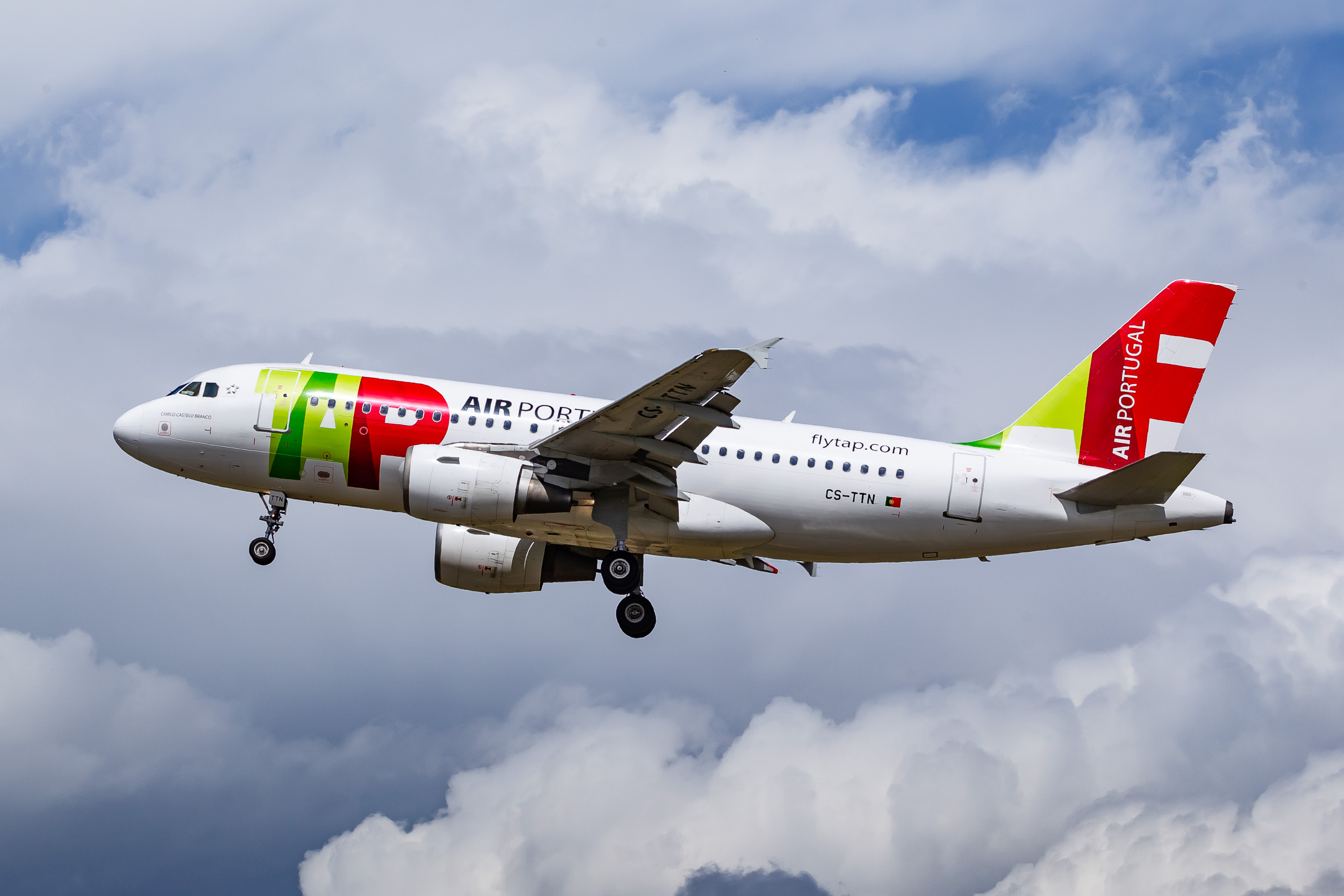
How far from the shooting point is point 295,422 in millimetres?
35031

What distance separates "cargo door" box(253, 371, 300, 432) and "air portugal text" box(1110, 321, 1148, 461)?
72.7 feet

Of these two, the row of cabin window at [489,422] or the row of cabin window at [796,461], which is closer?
the row of cabin window at [489,422]

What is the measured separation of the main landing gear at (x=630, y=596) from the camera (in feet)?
117

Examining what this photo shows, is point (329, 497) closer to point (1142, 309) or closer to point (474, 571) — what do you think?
point (474, 571)

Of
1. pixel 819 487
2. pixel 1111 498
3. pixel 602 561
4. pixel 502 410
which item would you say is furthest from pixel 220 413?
pixel 1111 498

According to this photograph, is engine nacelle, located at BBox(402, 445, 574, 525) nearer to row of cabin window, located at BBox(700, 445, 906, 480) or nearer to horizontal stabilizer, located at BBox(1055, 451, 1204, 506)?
row of cabin window, located at BBox(700, 445, 906, 480)

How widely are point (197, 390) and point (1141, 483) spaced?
24.8 metres

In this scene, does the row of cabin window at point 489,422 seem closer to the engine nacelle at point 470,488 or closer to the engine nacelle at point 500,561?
the engine nacelle at point 470,488

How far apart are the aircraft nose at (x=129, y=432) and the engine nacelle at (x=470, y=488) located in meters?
8.42

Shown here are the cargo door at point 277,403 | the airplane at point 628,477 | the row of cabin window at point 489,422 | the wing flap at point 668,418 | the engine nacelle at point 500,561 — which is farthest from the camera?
the engine nacelle at point 500,561

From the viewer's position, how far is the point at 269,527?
3638 centimetres

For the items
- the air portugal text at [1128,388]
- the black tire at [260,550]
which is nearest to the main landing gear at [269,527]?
the black tire at [260,550]

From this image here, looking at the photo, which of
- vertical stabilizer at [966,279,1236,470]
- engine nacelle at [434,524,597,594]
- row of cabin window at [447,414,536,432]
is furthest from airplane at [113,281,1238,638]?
engine nacelle at [434,524,597,594]

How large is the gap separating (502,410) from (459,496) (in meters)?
3.20
